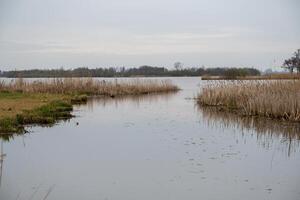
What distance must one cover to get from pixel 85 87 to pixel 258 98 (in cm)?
1455

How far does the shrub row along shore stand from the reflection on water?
4904 millimetres

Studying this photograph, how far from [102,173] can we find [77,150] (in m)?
1.86

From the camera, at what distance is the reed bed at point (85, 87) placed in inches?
909

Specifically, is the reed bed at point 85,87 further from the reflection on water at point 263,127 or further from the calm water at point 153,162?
the calm water at point 153,162

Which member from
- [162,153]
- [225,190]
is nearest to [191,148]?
[162,153]

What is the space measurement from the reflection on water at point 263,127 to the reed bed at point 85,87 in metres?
11.9

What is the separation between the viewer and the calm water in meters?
5.31

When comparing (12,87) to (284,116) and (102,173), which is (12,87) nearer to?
(284,116)

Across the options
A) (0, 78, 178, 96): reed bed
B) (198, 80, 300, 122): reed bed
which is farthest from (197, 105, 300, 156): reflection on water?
(0, 78, 178, 96): reed bed

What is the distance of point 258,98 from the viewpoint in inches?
530

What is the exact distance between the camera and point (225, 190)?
5379mm

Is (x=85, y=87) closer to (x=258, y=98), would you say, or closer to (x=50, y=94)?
(x=50, y=94)

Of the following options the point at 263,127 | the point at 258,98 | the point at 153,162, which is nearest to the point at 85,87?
the point at 258,98

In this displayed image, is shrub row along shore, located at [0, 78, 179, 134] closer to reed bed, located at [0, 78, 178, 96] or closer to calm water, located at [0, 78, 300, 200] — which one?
reed bed, located at [0, 78, 178, 96]
